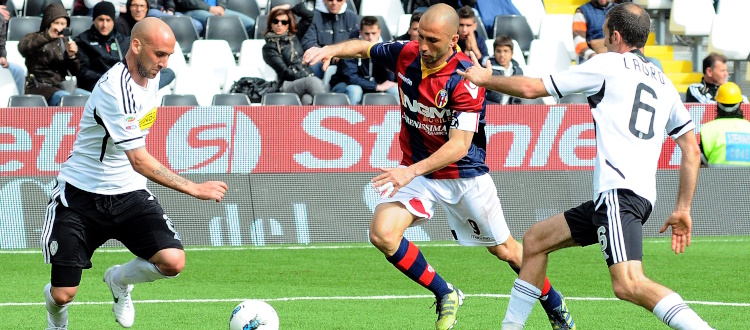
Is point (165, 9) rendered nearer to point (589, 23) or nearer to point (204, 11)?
point (204, 11)

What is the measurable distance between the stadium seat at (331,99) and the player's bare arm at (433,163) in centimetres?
706

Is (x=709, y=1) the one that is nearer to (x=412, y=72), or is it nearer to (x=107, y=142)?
(x=412, y=72)

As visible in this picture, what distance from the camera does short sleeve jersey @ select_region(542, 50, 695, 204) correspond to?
6.55m

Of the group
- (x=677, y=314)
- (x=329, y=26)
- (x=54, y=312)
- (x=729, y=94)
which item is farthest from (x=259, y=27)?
(x=677, y=314)

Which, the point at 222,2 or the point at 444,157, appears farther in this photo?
the point at 222,2

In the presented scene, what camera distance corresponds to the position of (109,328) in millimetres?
8305

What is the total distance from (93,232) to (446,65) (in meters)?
2.70

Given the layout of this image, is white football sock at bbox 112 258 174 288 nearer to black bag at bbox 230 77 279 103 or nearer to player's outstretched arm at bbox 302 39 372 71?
player's outstretched arm at bbox 302 39 372 71

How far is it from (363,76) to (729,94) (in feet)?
16.3

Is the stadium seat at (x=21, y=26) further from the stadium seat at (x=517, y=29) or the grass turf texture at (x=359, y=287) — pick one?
the stadium seat at (x=517, y=29)

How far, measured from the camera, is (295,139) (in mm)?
13922

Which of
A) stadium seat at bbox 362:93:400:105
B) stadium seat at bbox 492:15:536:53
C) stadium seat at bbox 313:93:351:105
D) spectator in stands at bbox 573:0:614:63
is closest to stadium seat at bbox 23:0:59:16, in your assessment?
stadium seat at bbox 313:93:351:105

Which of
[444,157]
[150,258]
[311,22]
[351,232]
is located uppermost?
[444,157]

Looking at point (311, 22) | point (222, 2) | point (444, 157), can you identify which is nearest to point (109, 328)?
point (444, 157)
